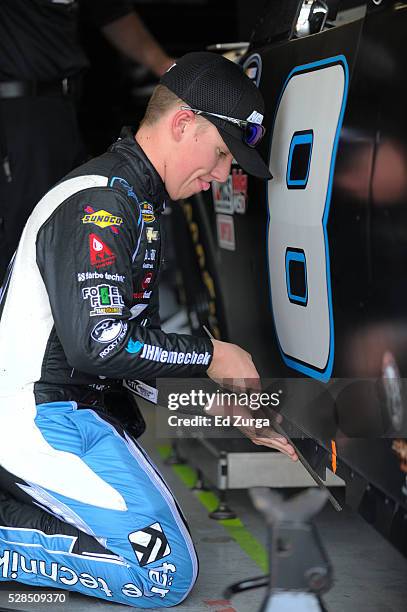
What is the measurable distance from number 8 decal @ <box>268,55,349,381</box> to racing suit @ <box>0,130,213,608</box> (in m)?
0.25

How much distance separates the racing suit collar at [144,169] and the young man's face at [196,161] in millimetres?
27

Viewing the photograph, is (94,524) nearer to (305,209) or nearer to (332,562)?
(332,562)

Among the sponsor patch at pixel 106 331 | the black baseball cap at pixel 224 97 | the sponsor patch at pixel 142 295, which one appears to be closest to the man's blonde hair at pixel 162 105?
the black baseball cap at pixel 224 97

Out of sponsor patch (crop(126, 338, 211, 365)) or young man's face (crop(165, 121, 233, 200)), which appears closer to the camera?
sponsor patch (crop(126, 338, 211, 365))

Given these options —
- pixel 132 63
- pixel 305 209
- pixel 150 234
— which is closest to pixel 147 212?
pixel 150 234

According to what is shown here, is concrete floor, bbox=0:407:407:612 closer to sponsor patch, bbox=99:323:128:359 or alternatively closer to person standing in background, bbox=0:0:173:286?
sponsor patch, bbox=99:323:128:359

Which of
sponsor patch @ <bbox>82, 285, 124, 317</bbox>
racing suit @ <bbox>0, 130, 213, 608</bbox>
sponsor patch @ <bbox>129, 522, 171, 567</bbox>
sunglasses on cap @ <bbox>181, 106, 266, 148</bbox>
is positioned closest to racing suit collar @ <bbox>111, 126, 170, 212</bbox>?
racing suit @ <bbox>0, 130, 213, 608</bbox>

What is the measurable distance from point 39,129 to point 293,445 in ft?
4.77

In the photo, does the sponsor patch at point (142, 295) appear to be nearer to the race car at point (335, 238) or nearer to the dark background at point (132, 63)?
the race car at point (335, 238)

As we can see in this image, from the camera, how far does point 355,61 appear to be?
1997mm

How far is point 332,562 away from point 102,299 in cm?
110

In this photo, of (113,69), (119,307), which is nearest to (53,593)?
(119,307)

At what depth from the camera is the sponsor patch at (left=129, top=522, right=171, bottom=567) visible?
7.85 ft

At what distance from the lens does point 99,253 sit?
221cm
